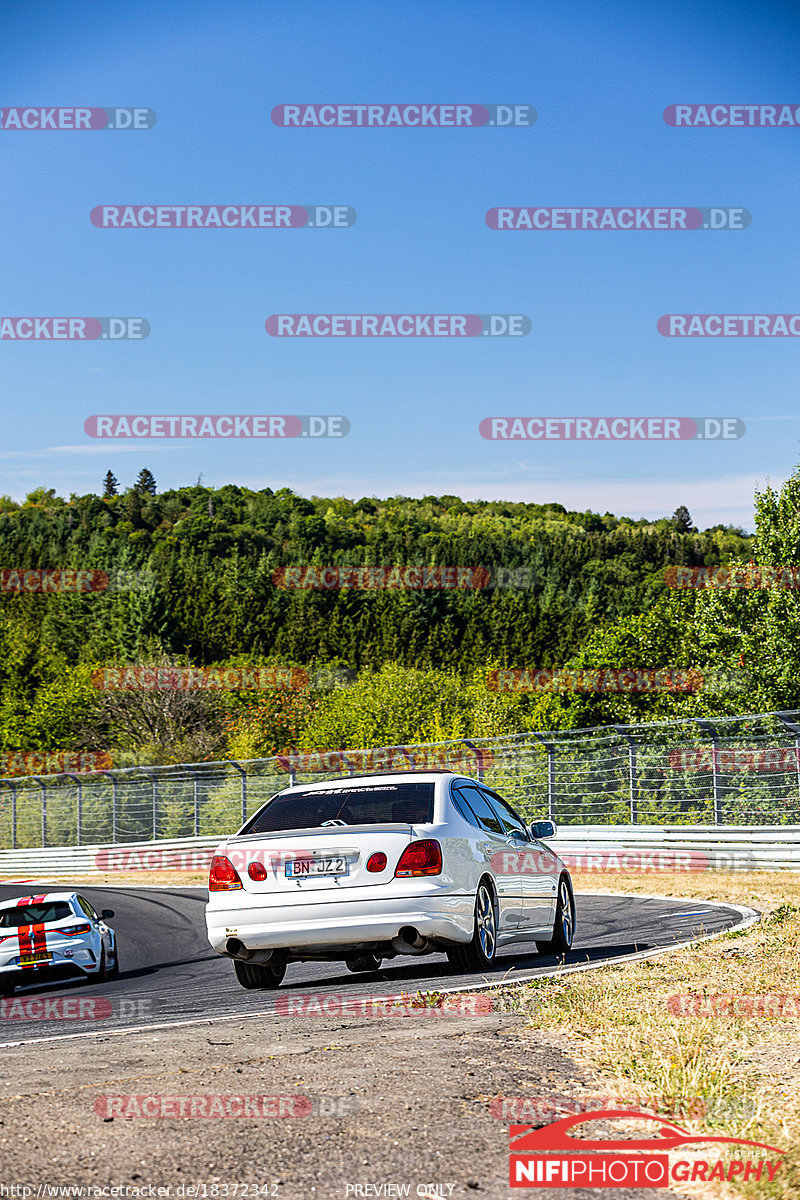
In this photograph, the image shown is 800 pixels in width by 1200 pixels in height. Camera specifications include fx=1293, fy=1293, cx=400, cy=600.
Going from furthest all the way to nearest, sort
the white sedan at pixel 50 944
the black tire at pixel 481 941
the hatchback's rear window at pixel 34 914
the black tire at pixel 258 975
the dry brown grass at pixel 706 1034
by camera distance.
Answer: the hatchback's rear window at pixel 34 914, the white sedan at pixel 50 944, the black tire at pixel 258 975, the black tire at pixel 481 941, the dry brown grass at pixel 706 1034

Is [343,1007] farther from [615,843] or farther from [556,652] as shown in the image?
[556,652]

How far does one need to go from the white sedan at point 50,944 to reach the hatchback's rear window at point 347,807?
472cm

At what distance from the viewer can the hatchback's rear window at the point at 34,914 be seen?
1397cm

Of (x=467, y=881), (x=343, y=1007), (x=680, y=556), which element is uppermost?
(x=680, y=556)

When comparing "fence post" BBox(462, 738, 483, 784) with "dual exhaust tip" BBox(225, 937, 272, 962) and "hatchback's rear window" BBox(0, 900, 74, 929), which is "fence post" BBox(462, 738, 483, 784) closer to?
"hatchback's rear window" BBox(0, 900, 74, 929)

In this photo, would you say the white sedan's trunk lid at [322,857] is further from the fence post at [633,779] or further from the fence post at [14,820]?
the fence post at [14,820]

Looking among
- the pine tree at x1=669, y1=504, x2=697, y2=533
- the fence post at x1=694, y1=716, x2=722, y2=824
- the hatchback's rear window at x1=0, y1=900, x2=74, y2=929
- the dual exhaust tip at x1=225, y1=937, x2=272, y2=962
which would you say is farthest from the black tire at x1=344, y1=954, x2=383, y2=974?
the pine tree at x1=669, y1=504, x2=697, y2=533

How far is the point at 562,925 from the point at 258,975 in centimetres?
295

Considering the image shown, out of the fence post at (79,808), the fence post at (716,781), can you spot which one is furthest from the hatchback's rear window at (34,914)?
the fence post at (79,808)

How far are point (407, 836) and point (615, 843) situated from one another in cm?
1621

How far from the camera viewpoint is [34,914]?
1413cm

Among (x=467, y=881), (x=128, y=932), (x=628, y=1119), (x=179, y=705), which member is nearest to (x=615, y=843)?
(x=128, y=932)

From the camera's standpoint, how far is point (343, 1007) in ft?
27.6

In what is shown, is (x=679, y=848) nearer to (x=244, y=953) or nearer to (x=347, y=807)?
(x=347, y=807)
